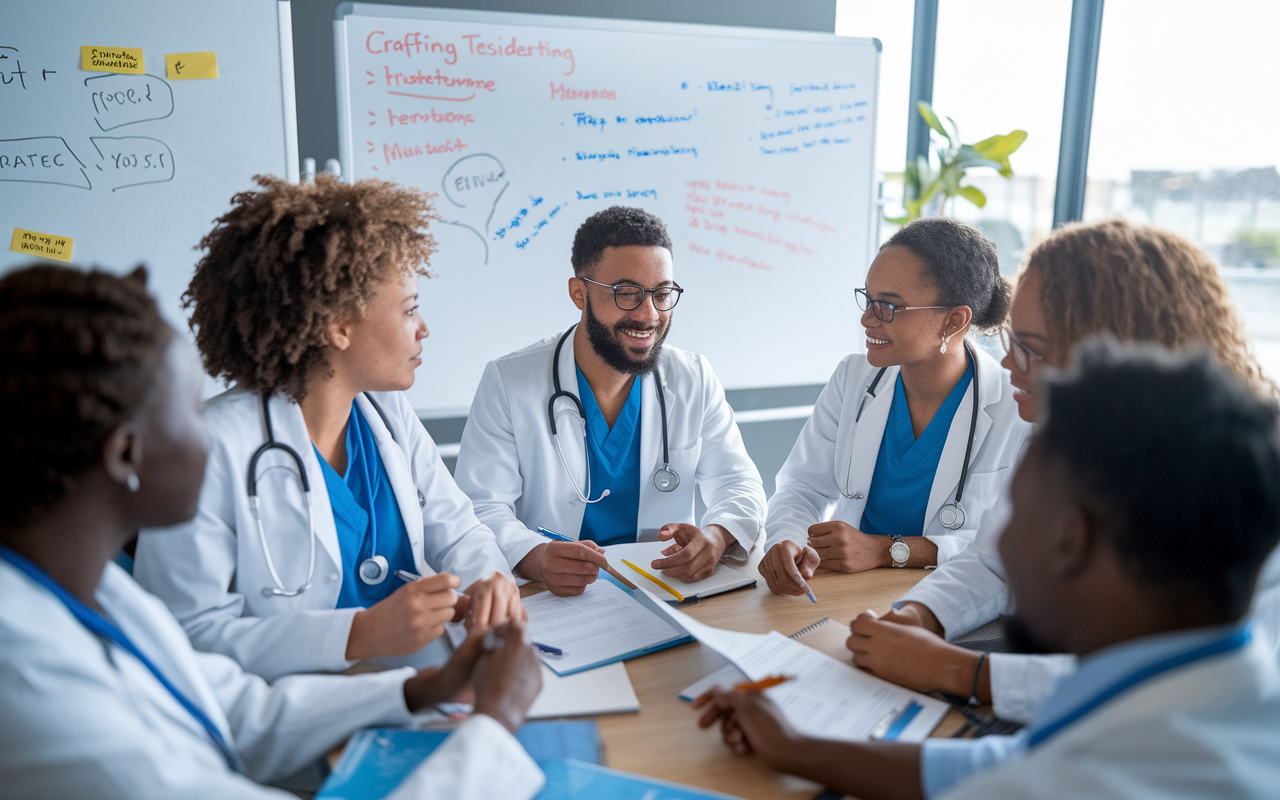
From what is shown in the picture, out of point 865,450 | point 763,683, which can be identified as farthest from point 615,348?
point 763,683

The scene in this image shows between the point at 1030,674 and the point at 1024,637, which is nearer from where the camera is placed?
the point at 1024,637

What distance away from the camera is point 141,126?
7.60 ft

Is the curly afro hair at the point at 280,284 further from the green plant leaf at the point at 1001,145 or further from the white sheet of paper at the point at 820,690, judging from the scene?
the green plant leaf at the point at 1001,145

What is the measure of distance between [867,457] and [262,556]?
1.31 metres

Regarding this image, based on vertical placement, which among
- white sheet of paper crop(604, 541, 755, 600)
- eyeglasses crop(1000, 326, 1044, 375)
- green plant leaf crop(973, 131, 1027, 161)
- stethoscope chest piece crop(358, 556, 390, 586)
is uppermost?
green plant leaf crop(973, 131, 1027, 161)

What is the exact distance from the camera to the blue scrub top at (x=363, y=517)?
139cm

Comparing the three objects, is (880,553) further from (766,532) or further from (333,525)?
(333,525)

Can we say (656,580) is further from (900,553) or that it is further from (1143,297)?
(1143,297)

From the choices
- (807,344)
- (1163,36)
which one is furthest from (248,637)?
(1163,36)

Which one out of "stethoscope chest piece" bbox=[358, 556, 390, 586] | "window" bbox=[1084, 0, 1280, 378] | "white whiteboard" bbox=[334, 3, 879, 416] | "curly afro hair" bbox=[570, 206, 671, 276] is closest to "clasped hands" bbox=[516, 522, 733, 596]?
"stethoscope chest piece" bbox=[358, 556, 390, 586]

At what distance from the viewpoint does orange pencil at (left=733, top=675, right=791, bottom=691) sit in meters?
1.07

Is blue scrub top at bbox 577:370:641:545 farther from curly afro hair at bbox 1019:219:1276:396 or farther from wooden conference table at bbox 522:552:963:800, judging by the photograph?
curly afro hair at bbox 1019:219:1276:396

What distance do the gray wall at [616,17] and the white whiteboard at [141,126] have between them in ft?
0.43

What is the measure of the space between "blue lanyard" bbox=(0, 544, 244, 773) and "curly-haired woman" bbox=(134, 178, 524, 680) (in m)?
0.26
